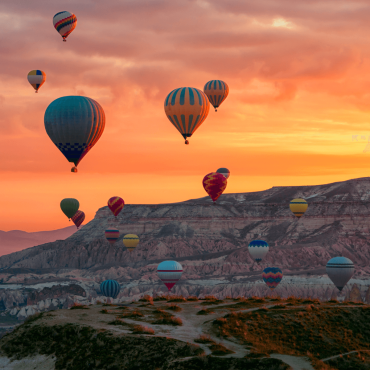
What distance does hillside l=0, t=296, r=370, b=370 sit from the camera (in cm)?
3572

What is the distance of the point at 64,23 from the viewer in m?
91.4

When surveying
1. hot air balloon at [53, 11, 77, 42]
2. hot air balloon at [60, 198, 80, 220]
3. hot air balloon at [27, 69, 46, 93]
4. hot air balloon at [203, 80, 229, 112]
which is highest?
hot air balloon at [53, 11, 77, 42]

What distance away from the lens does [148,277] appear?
17350cm

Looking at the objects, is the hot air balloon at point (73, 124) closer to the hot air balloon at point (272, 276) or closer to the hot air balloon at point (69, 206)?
the hot air balloon at point (272, 276)

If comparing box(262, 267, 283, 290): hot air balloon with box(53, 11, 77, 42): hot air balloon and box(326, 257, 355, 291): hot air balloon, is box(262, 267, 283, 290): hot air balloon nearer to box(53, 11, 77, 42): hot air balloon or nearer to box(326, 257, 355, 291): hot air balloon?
box(326, 257, 355, 291): hot air balloon

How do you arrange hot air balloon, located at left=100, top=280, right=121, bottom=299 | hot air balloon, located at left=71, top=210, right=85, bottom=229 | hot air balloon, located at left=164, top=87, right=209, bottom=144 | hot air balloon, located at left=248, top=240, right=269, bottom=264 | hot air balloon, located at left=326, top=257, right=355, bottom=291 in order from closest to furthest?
hot air balloon, located at left=164, top=87, right=209, bottom=144 → hot air balloon, located at left=326, top=257, right=355, bottom=291 → hot air balloon, located at left=100, top=280, right=121, bottom=299 → hot air balloon, located at left=248, top=240, right=269, bottom=264 → hot air balloon, located at left=71, top=210, right=85, bottom=229

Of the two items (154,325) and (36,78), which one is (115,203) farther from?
(154,325)

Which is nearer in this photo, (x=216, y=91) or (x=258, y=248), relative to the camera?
(x=216, y=91)

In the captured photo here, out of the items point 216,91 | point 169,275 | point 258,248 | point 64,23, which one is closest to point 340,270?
point 169,275

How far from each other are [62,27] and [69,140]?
28.3 meters

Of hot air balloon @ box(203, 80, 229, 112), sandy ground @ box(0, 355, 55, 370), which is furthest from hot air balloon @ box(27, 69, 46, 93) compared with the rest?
sandy ground @ box(0, 355, 55, 370)

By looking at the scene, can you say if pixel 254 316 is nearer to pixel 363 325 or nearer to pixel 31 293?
pixel 363 325

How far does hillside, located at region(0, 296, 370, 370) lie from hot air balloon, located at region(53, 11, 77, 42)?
51493mm

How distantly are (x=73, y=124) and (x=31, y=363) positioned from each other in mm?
34312
